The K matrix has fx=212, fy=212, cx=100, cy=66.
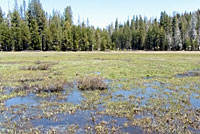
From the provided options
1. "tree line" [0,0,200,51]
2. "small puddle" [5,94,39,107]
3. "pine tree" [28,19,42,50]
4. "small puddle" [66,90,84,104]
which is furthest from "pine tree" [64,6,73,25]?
"small puddle" [5,94,39,107]

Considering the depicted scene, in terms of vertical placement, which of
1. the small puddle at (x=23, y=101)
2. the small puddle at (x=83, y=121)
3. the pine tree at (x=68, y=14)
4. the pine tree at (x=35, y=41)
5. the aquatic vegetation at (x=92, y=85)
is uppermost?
the pine tree at (x=68, y=14)

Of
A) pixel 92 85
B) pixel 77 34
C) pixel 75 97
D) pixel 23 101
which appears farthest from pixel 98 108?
pixel 77 34

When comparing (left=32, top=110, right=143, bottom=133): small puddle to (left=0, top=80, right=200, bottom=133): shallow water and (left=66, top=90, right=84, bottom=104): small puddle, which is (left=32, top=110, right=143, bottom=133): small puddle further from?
(left=66, top=90, right=84, bottom=104): small puddle

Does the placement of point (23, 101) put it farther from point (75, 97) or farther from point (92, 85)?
point (92, 85)

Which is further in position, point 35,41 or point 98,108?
point 35,41

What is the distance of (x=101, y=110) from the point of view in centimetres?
969

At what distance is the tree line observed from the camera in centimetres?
7056

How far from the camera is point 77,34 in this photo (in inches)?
3142

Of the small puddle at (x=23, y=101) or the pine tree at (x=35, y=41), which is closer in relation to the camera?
the small puddle at (x=23, y=101)

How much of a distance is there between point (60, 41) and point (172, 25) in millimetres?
56801

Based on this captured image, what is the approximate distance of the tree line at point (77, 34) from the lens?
232 ft

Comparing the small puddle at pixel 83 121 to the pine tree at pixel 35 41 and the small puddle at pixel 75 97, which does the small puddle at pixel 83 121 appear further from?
the pine tree at pixel 35 41

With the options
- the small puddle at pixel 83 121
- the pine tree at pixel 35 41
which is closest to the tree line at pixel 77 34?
the pine tree at pixel 35 41

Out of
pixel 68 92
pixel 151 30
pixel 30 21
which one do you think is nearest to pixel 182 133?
pixel 68 92
